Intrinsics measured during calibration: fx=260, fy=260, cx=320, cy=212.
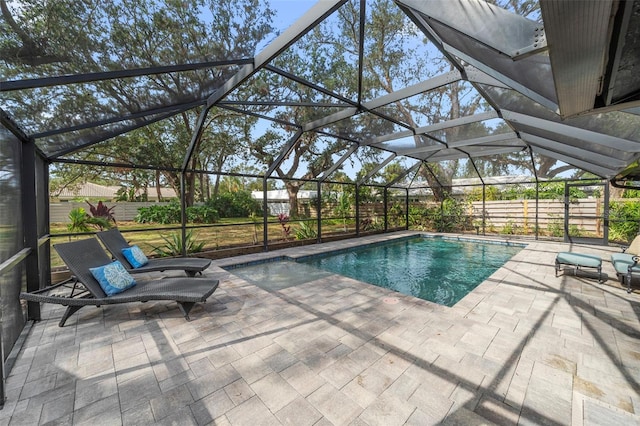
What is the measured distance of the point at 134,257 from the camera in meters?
5.06

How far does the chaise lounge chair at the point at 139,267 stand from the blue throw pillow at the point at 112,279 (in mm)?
1011

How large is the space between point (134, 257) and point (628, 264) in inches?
364

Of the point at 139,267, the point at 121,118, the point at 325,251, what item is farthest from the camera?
the point at 325,251

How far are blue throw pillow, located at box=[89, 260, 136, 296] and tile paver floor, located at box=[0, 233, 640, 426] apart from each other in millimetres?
432

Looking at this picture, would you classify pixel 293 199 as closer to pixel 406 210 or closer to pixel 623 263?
pixel 406 210

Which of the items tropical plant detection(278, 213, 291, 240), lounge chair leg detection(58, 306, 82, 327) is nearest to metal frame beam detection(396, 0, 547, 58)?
lounge chair leg detection(58, 306, 82, 327)

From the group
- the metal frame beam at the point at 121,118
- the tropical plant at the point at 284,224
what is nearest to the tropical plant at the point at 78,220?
the metal frame beam at the point at 121,118

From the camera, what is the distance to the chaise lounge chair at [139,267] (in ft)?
15.7

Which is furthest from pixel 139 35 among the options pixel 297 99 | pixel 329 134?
pixel 329 134

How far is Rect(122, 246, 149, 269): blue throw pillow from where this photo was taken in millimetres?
5004

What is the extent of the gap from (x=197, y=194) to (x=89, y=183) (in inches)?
148

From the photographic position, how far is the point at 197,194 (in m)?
10.1

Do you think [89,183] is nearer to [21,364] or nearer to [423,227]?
[21,364]

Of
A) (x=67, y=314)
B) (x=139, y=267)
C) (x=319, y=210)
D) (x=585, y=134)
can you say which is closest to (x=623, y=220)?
(x=585, y=134)
